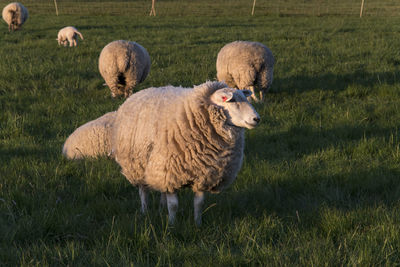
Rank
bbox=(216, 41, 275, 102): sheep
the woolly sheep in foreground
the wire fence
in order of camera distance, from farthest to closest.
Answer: the wire fence → bbox=(216, 41, 275, 102): sheep → the woolly sheep in foreground

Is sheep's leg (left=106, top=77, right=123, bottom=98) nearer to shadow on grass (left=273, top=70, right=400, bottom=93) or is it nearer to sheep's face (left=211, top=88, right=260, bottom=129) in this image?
shadow on grass (left=273, top=70, right=400, bottom=93)

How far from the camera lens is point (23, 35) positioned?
619 inches

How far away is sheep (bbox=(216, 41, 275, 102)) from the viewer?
7.42m

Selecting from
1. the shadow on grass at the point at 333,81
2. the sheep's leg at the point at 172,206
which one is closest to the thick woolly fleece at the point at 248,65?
the shadow on grass at the point at 333,81

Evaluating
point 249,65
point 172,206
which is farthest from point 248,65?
point 172,206

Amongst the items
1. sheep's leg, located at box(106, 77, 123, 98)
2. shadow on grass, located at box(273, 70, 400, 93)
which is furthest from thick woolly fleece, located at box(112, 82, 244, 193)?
shadow on grass, located at box(273, 70, 400, 93)

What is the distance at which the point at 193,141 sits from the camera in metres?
3.08

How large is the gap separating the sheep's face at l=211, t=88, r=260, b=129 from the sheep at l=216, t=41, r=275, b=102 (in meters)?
4.42

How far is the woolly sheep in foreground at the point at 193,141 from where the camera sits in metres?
3.04

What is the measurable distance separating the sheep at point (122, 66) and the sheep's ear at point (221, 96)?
5.13 meters

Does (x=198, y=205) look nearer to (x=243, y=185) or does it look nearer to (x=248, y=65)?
(x=243, y=185)

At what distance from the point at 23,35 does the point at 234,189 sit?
563 inches

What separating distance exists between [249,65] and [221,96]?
457cm

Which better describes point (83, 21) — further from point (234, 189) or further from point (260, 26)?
point (234, 189)
